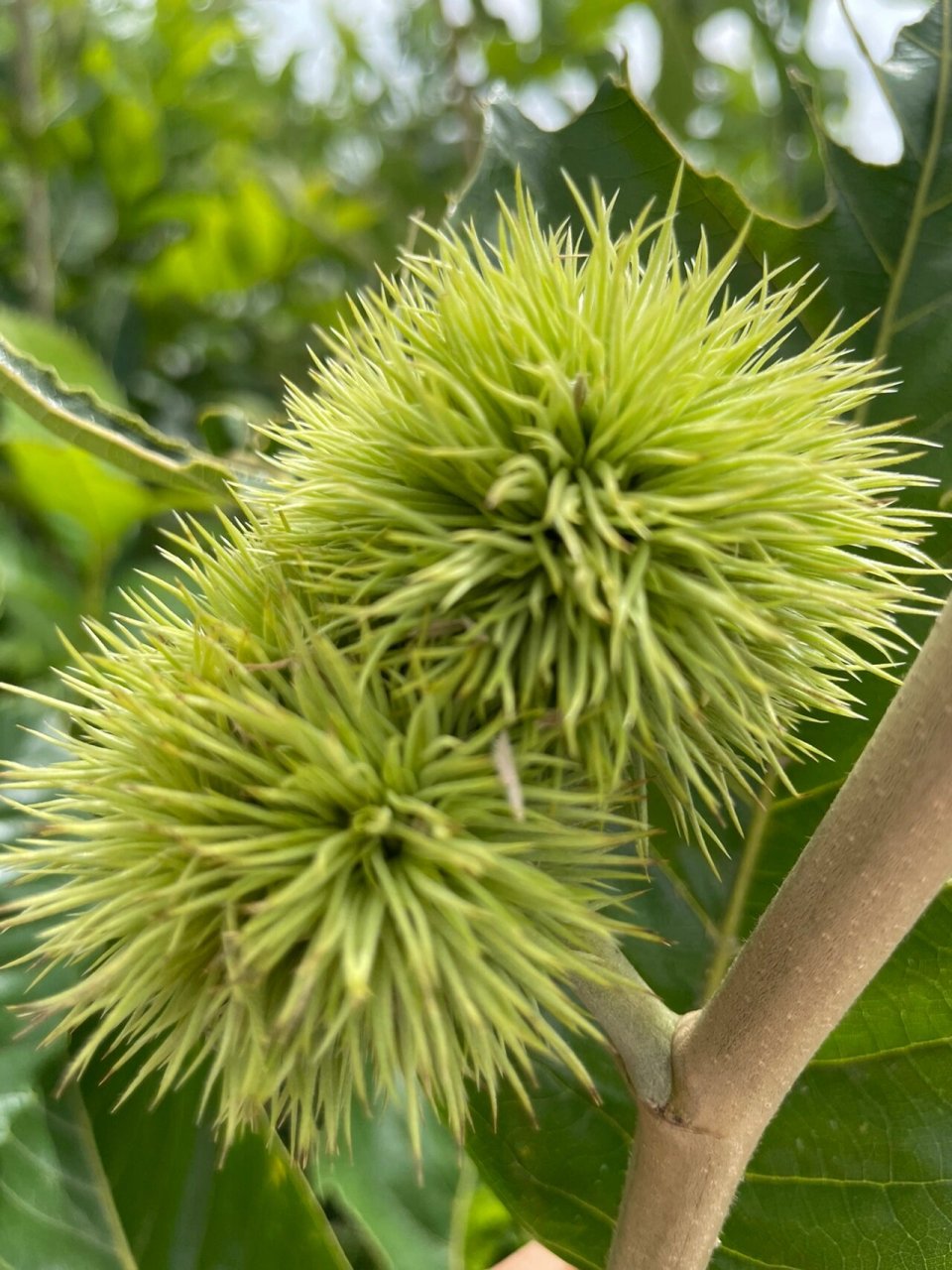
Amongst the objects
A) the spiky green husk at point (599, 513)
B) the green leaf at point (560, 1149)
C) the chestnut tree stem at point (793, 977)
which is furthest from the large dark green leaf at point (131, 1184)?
the spiky green husk at point (599, 513)

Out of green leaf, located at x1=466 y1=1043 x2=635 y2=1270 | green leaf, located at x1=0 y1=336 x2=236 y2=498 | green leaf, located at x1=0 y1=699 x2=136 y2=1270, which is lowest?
green leaf, located at x1=466 y1=1043 x2=635 y2=1270

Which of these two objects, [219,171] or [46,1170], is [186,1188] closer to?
[46,1170]

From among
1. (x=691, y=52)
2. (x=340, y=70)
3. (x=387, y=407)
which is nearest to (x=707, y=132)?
(x=691, y=52)

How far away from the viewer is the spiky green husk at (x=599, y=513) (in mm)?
442

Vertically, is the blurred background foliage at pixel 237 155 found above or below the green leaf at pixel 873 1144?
above

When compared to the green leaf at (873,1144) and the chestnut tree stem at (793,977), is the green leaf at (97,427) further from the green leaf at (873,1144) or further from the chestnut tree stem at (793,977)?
the green leaf at (873,1144)

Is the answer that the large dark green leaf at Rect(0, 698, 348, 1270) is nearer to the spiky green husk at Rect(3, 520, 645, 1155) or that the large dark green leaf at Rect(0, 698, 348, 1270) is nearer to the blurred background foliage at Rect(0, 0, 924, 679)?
the spiky green husk at Rect(3, 520, 645, 1155)

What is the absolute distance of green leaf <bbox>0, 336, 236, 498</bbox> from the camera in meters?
0.67

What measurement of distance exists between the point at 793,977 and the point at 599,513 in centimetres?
22

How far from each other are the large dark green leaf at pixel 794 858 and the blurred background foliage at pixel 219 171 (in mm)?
759

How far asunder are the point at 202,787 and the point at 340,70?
2.45 m

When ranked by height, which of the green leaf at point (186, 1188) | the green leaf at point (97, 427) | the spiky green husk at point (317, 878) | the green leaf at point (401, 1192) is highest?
the green leaf at point (97, 427)

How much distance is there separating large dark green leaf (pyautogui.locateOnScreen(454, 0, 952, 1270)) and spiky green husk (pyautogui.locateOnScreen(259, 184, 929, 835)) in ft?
0.67

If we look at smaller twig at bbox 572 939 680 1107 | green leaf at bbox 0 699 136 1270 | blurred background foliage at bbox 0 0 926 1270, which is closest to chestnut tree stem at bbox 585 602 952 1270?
smaller twig at bbox 572 939 680 1107
